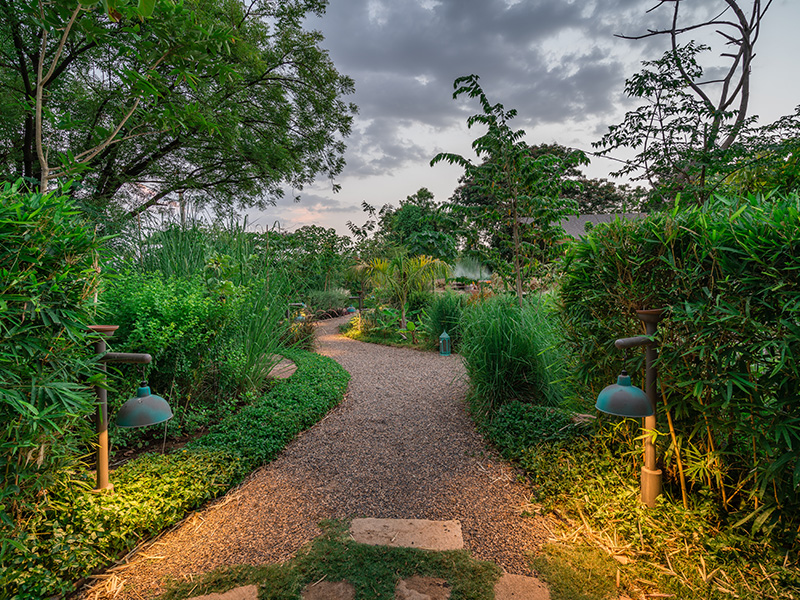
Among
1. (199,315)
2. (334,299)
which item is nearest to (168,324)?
(199,315)

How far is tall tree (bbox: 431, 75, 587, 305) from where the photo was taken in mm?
5711

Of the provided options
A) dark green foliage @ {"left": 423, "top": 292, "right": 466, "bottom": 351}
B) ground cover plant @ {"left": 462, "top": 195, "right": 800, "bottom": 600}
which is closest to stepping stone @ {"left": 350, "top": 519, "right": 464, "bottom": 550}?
ground cover plant @ {"left": 462, "top": 195, "right": 800, "bottom": 600}

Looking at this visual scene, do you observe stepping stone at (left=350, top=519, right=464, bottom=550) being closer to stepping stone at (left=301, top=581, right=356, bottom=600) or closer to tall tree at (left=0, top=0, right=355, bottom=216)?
stepping stone at (left=301, top=581, right=356, bottom=600)

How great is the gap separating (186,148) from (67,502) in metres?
10.4

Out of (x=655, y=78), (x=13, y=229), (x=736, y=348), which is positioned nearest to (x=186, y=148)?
(x=13, y=229)

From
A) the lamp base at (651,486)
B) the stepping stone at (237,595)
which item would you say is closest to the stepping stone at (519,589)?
the lamp base at (651,486)

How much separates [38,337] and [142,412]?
57 cm

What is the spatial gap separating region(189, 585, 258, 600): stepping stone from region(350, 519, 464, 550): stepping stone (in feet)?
1.92

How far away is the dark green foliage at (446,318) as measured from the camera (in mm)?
7834

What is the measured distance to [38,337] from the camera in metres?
1.45

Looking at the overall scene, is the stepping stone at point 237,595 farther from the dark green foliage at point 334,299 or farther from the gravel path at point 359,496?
the dark green foliage at point 334,299

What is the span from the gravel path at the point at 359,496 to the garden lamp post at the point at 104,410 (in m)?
0.50

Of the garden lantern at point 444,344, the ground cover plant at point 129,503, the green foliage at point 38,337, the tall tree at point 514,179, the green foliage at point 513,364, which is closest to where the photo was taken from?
the green foliage at point 38,337

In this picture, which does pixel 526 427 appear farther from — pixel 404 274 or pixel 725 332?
pixel 404 274
